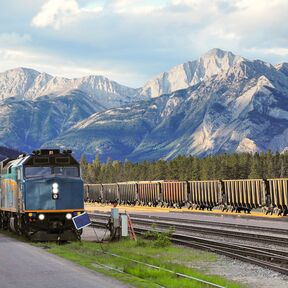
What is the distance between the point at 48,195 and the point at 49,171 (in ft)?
4.59

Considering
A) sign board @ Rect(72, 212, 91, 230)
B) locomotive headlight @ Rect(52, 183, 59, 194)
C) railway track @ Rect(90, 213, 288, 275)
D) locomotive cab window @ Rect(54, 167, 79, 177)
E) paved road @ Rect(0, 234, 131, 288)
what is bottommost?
railway track @ Rect(90, 213, 288, 275)

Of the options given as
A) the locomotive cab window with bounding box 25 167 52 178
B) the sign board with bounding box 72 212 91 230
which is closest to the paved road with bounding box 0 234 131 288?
the sign board with bounding box 72 212 91 230

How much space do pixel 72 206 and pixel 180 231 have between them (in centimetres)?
1119

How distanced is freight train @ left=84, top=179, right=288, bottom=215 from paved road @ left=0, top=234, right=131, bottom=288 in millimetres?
20954

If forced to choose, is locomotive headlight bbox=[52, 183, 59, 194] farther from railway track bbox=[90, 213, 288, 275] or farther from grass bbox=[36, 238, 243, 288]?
railway track bbox=[90, 213, 288, 275]

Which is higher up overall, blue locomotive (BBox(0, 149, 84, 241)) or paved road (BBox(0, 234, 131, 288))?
blue locomotive (BBox(0, 149, 84, 241))

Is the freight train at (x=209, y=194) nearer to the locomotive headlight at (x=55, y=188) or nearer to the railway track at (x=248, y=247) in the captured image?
the railway track at (x=248, y=247)

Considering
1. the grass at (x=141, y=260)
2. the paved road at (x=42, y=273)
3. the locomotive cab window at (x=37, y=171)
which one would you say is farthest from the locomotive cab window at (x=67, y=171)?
the paved road at (x=42, y=273)

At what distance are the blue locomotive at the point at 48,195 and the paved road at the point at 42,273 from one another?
385cm

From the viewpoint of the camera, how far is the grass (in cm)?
1723

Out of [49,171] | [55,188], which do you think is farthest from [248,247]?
[49,171]

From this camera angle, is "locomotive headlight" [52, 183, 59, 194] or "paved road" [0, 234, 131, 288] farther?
"locomotive headlight" [52, 183, 59, 194]

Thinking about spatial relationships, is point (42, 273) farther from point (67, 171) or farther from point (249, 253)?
point (67, 171)

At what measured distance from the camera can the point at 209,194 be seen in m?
74.3
